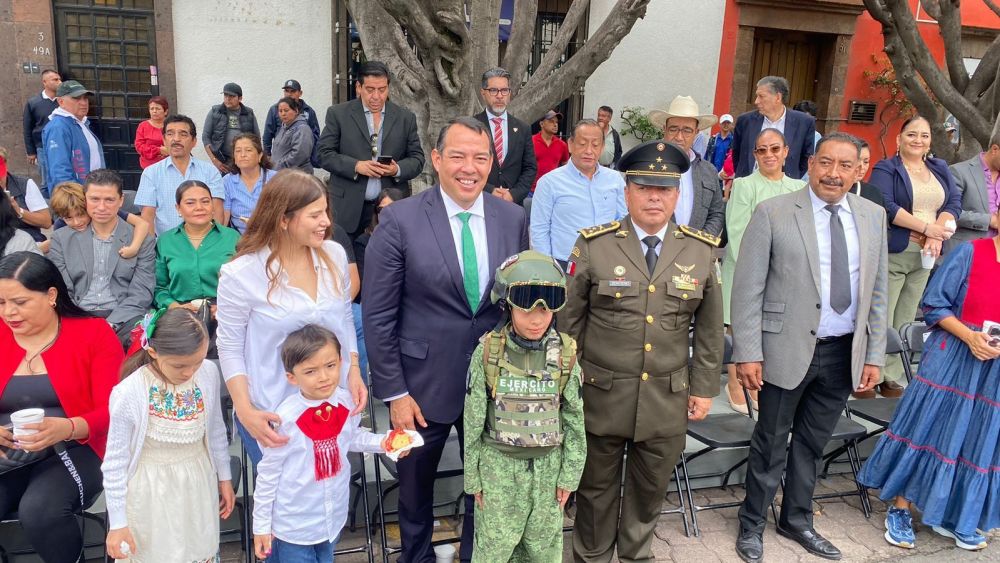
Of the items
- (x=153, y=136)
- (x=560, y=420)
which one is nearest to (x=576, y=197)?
(x=560, y=420)

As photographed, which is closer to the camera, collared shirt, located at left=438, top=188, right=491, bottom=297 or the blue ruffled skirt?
collared shirt, located at left=438, top=188, right=491, bottom=297

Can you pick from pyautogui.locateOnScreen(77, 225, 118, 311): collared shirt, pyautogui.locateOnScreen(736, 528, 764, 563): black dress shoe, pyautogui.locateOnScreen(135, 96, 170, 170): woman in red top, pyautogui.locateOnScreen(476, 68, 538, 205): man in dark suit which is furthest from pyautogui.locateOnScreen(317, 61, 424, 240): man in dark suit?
pyautogui.locateOnScreen(135, 96, 170, 170): woman in red top

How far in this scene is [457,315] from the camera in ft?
9.69

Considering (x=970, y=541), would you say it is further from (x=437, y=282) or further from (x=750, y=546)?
(x=437, y=282)

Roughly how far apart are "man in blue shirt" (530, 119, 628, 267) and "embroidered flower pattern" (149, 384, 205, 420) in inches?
105

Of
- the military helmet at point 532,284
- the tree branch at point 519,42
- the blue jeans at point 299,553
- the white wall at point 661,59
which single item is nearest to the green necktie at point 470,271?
the military helmet at point 532,284

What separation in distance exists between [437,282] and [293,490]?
99cm

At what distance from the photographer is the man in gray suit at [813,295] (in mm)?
3461

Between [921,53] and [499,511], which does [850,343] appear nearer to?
[499,511]

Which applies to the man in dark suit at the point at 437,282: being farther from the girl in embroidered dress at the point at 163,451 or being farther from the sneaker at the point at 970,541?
the sneaker at the point at 970,541

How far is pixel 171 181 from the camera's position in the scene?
5480 millimetres

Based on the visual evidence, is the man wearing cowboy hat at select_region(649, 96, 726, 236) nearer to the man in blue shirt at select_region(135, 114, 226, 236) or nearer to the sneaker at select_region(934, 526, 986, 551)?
the sneaker at select_region(934, 526, 986, 551)

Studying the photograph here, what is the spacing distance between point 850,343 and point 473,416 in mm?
2089

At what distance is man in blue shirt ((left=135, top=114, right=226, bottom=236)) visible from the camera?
213 inches
